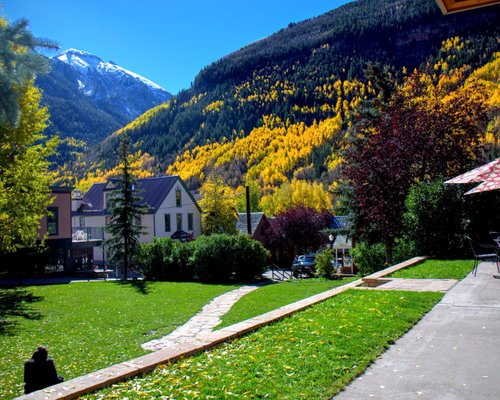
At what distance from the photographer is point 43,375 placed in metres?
6.34

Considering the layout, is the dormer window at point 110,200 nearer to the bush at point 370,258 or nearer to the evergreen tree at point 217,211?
the evergreen tree at point 217,211

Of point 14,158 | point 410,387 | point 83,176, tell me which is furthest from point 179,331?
point 83,176

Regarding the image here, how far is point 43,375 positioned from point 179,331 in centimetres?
609

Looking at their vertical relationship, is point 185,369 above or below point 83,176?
below

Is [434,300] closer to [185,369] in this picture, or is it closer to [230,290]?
[185,369]

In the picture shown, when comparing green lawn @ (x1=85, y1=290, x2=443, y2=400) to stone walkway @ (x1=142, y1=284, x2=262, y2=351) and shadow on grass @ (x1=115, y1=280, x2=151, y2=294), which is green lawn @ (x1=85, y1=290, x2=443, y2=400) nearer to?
stone walkway @ (x1=142, y1=284, x2=262, y2=351)

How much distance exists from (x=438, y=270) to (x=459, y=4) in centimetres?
997

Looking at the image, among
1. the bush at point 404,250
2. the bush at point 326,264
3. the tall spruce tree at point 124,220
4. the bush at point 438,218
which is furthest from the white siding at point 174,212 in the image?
the bush at point 438,218

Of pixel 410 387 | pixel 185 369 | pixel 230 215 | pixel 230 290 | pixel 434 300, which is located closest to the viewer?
pixel 410 387

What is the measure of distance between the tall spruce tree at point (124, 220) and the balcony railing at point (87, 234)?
9106mm

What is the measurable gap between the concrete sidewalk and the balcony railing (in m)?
34.5

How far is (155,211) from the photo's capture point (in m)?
42.8

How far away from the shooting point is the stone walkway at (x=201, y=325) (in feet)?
34.0

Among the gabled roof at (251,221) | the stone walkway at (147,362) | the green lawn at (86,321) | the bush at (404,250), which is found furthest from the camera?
the gabled roof at (251,221)
